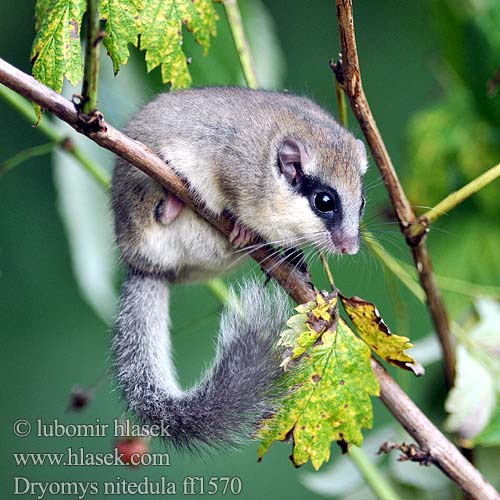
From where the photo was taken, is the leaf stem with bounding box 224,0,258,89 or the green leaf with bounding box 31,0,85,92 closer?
the green leaf with bounding box 31,0,85,92

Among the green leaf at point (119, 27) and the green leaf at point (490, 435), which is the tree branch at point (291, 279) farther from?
the green leaf at point (490, 435)

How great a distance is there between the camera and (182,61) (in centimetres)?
149

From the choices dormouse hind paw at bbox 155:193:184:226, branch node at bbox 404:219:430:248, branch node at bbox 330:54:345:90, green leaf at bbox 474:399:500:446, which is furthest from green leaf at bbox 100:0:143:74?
green leaf at bbox 474:399:500:446

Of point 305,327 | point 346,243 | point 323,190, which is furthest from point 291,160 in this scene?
point 305,327

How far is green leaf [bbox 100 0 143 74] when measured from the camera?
134 cm

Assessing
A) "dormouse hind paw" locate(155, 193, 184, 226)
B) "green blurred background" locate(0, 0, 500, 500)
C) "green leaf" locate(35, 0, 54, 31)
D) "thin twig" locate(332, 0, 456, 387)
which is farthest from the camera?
"green blurred background" locate(0, 0, 500, 500)

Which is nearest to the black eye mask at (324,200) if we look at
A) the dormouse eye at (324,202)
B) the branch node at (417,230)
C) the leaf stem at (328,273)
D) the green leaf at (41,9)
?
the dormouse eye at (324,202)

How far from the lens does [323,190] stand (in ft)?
5.59

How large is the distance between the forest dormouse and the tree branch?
166 millimetres

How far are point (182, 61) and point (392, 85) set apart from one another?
2.27 m

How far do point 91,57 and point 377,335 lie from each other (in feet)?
2.02

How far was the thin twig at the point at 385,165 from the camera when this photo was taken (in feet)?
4.30

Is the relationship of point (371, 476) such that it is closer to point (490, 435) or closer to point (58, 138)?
point (490, 435)

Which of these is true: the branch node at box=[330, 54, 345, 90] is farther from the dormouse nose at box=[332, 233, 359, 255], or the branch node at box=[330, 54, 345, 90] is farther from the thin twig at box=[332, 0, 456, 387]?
the dormouse nose at box=[332, 233, 359, 255]
